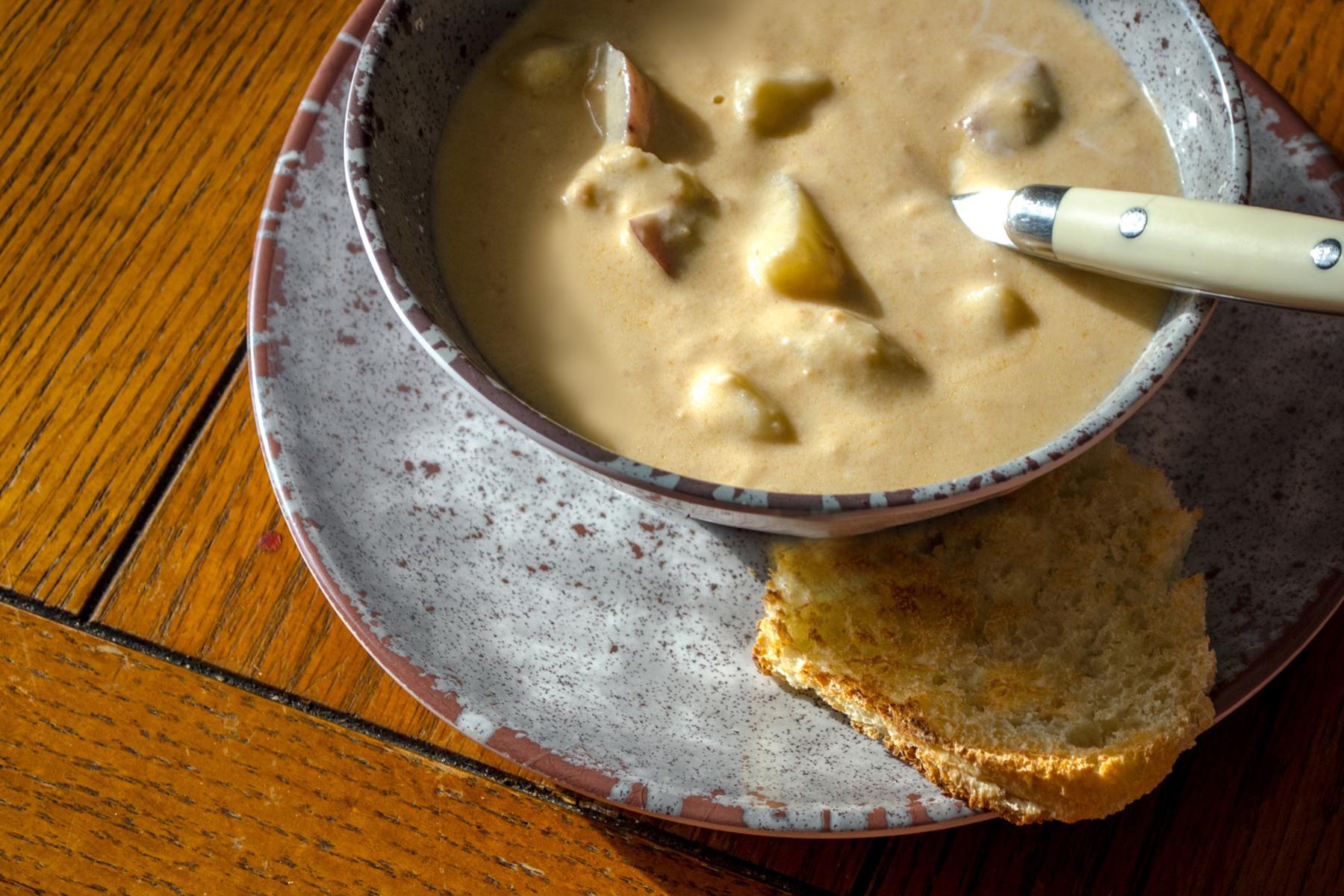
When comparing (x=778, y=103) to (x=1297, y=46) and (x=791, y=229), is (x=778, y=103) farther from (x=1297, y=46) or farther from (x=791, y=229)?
(x=1297, y=46)

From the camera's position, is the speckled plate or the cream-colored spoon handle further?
the speckled plate

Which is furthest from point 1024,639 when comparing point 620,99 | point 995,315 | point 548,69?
point 548,69

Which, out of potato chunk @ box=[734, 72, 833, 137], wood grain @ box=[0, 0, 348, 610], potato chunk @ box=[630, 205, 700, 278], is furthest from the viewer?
wood grain @ box=[0, 0, 348, 610]

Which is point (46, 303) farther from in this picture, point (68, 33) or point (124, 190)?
point (68, 33)

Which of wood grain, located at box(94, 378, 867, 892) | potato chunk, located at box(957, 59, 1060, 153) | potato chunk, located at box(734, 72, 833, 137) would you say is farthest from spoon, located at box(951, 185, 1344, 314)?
wood grain, located at box(94, 378, 867, 892)

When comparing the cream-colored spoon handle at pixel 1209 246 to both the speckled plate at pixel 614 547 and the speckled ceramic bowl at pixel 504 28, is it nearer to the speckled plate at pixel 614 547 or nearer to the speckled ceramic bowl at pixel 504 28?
the speckled ceramic bowl at pixel 504 28

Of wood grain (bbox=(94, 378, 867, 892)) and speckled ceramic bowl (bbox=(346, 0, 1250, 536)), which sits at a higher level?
speckled ceramic bowl (bbox=(346, 0, 1250, 536))

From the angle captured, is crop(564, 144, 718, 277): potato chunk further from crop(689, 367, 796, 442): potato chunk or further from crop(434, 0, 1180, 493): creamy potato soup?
crop(689, 367, 796, 442): potato chunk

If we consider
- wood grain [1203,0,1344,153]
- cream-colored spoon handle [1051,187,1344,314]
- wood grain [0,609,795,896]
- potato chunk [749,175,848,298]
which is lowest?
wood grain [0,609,795,896]
